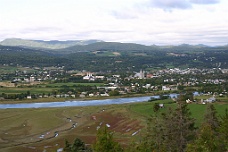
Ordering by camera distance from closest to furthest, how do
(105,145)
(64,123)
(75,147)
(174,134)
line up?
(105,145)
(174,134)
(75,147)
(64,123)

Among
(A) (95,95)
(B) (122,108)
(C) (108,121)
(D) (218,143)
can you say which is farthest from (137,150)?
(A) (95,95)

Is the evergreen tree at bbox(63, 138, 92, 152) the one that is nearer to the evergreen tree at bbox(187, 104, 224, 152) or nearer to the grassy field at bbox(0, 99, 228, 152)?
the grassy field at bbox(0, 99, 228, 152)

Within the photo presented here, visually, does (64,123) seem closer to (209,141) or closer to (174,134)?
(174,134)

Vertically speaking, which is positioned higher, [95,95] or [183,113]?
[183,113]

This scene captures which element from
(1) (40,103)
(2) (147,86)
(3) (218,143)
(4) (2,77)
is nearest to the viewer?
(3) (218,143)

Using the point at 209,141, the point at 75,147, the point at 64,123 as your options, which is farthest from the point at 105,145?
the point at 64,123

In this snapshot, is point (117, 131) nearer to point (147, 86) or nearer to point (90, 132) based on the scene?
point (90, 132)

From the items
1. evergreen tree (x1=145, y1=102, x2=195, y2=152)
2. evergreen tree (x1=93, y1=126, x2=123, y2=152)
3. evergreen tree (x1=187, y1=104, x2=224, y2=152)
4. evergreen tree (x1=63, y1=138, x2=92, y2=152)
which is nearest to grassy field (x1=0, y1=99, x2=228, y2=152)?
evergreen tree (x1=63, y1=138, x2=92, y2=152)

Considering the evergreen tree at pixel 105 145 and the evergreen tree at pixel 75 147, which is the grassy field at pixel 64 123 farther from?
the evergreen tree at pixel 105 145
